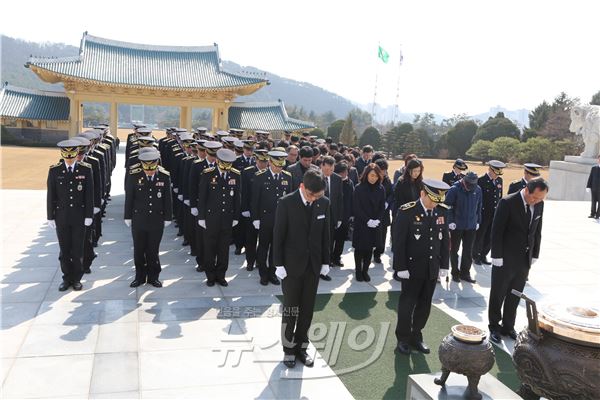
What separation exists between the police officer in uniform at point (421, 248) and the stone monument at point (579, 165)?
16936 millimetres

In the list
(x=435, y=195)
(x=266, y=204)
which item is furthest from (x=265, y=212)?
(x=435, y=195)

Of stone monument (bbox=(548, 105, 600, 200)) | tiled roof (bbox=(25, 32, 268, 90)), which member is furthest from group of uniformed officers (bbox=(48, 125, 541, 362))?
tiled roof (bbox=(25, 32, 268, 90))

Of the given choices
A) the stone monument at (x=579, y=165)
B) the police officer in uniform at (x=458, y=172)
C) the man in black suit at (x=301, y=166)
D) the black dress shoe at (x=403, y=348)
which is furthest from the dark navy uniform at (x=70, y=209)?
the stone monument at (x=579, y=165)

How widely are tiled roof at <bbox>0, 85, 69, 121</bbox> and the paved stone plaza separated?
23.9 metres

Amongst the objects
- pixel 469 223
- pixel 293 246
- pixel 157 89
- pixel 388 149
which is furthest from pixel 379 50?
pixel 293 246

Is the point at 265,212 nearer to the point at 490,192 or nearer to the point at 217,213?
the point at 217,213

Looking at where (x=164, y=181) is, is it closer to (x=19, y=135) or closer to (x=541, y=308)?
(x=541, y=308)

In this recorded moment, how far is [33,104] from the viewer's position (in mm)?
29906

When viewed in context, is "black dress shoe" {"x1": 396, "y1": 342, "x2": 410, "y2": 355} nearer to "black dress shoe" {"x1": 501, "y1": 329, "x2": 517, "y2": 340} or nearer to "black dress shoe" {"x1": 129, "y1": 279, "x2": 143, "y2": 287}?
"black dress shoe" {"x1": 501, "y1": 329, "x2": 517, "y2": 340}

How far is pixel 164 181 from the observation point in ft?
20.3

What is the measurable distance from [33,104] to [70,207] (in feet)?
92.0

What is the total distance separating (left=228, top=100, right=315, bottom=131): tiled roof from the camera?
102 ft

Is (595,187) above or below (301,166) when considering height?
below

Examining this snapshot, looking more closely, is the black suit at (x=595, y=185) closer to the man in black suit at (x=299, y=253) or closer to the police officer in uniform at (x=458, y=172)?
the police officer in uniform at (x=458, y=172)
